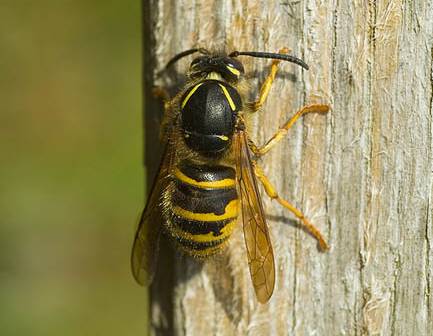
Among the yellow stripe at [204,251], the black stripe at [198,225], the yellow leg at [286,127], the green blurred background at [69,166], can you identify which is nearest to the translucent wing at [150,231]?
the black stripe at [198,225]

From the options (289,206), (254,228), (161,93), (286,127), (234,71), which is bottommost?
(254,228)

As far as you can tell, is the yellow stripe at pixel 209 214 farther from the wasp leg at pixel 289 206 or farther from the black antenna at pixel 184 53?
the black antenna at pixel 184 53

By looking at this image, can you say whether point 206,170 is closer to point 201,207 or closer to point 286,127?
point 201,207

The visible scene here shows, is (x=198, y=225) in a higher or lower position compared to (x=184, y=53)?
lower

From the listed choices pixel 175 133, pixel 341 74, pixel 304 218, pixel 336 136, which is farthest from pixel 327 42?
A: pixel 175 133

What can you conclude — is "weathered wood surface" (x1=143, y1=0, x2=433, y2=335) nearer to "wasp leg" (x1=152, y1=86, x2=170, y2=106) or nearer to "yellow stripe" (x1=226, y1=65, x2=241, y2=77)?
"yellow stripe" (x1=226, y1=65, x2=241, y2=77)

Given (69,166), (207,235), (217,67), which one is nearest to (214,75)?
(217,67)

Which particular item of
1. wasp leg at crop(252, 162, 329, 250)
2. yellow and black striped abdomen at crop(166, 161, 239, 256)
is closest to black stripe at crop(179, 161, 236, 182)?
yellow and black striped abdomen at crop(166, 161, 239, 256)
